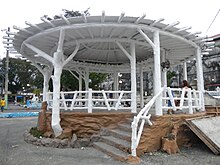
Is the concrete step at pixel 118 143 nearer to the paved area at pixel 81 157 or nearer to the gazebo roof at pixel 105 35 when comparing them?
the paved area at pixel 81 157

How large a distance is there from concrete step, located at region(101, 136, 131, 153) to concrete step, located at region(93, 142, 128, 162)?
4.1 inches

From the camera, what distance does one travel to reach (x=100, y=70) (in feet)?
42.6

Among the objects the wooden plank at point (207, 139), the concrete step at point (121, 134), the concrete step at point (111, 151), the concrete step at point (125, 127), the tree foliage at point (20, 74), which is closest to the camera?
the concrete step at point (111, 151)

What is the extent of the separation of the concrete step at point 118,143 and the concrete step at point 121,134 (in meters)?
0.10

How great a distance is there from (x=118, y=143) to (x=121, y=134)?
43cm

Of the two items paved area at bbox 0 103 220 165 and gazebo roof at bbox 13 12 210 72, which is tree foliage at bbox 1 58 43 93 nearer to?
gazebo roof at bbox 13 12 210 72

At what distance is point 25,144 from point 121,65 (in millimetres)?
7727

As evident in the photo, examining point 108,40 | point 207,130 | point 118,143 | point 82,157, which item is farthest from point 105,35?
point 207,130

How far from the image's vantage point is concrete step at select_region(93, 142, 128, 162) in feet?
15.9

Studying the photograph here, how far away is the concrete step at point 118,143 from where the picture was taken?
A: 5.17 meters

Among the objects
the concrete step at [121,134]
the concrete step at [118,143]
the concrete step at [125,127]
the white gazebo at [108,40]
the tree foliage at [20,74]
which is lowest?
the concrete step at [118,143]

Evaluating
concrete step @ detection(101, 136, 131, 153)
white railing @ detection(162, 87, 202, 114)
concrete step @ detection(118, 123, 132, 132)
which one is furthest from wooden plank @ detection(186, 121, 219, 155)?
concrete step @ detection(101, 136, 131, 153)

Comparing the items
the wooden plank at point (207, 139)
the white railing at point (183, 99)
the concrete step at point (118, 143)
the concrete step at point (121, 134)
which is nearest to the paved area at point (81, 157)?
the wooden plank at point (207, 139)

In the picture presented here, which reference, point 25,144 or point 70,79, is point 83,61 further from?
point 70,79
